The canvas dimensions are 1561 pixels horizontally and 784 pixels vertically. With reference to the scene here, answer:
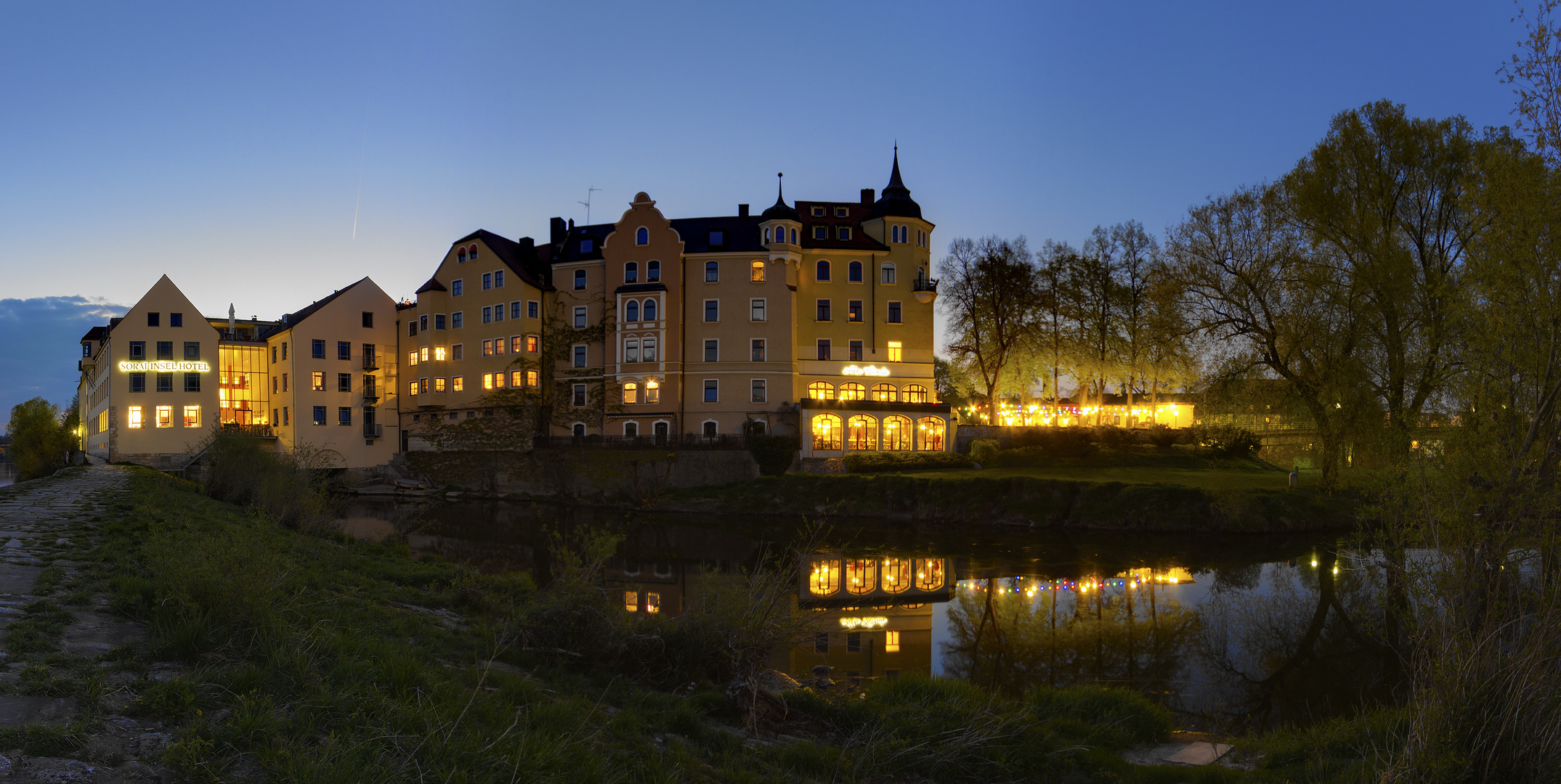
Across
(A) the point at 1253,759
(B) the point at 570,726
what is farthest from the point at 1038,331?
(B) the point at 570,726

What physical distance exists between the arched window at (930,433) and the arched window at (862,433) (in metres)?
2.62

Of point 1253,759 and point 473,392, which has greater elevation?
point 473,392

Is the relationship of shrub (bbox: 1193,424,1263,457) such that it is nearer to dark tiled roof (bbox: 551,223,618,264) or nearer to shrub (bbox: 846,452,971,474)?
shrub (bbox: 846,452,971,474)

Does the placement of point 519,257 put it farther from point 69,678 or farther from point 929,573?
point 69,678

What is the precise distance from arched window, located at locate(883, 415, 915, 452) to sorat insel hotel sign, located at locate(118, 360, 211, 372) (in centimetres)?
4534

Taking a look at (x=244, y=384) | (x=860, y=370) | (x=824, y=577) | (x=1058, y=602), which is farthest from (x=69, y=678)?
(x=244, y=384)

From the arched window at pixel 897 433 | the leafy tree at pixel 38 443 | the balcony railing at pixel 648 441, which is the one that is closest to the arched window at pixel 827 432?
the arched window at pixel 897 433

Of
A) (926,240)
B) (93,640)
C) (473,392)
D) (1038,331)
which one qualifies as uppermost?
(926,240)

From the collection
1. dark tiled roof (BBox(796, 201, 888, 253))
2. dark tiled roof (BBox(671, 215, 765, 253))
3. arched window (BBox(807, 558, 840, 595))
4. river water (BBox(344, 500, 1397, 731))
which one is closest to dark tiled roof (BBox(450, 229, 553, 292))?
dark tiled roof (BBox(671, 215, 765, 253))

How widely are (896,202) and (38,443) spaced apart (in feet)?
236

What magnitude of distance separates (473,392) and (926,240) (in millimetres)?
31215

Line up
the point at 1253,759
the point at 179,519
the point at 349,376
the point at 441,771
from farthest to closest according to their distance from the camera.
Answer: the point at 349,376 < the point at 179,519 < the point at 1253,759 < the point at 441,771

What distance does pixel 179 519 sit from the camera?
50.4 feet

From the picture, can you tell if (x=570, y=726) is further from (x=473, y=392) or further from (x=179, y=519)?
(x=473, y=392)
